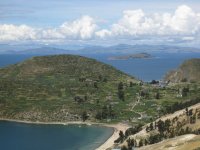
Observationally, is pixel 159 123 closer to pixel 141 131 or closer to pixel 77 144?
pixel 141 131

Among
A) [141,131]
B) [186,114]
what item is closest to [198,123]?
[186,114]

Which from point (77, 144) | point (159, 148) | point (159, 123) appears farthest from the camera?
point (77, 144)

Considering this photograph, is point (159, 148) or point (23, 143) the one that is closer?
point (159, 148)

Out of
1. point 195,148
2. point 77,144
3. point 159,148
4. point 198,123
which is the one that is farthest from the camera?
point 77,144

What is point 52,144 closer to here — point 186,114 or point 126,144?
point 126,144

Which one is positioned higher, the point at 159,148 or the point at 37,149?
the point at 159,148

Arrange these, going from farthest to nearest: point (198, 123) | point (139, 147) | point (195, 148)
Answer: point (198, 123)
point (139, 147)
point (195, 148)

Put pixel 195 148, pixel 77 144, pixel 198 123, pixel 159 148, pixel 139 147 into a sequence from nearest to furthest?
pixel 195 148 < pixel 159 148 < pixel 139 147 < pixel 198 123 < pixel 77 144

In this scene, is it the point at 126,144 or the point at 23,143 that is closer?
the point at 126,144

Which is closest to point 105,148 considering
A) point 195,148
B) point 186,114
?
point 186,114
